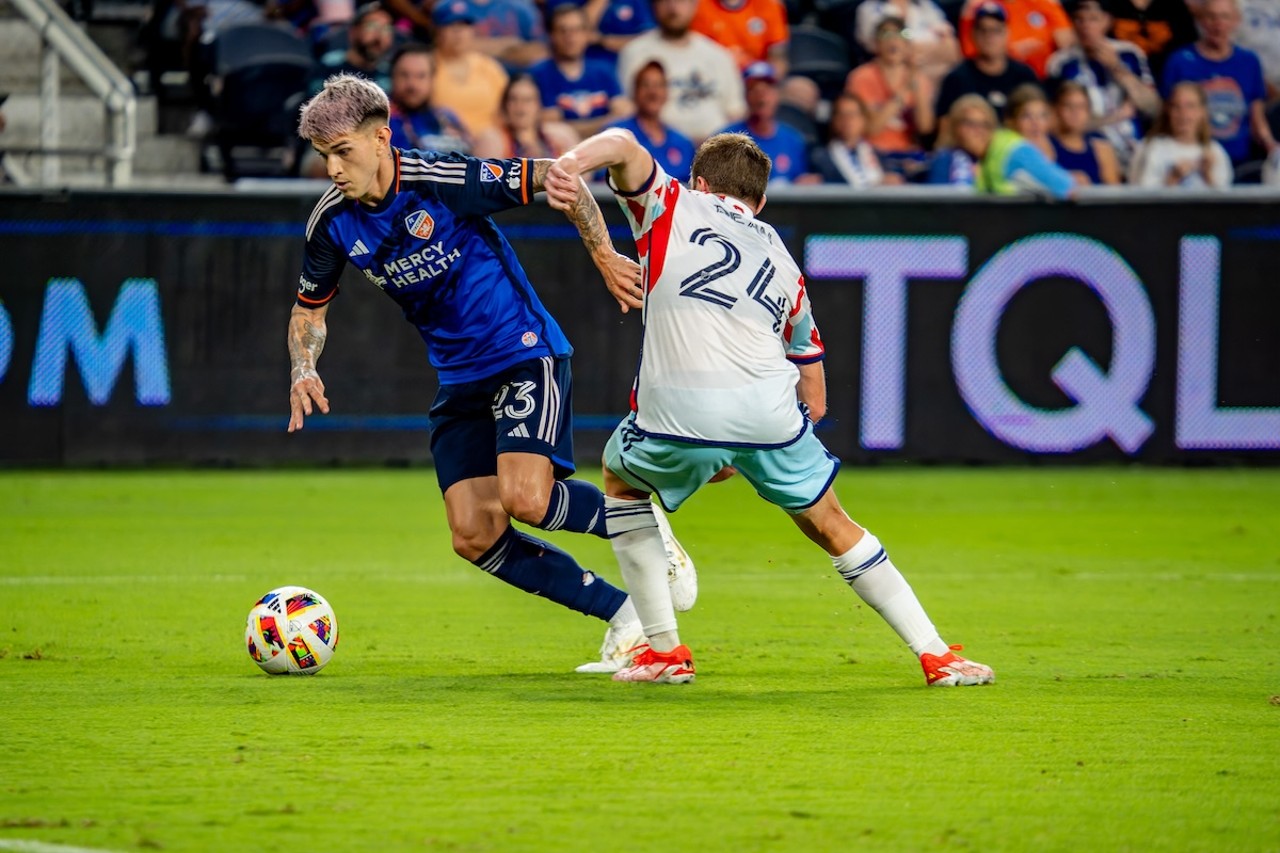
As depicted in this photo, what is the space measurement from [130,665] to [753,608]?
2.85m

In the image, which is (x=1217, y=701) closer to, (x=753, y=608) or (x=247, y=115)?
(x=753, y=608)

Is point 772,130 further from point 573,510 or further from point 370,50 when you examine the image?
point 573,510

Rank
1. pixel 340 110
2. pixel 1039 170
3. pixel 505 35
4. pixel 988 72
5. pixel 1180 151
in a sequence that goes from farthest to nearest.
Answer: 1. pixel 505 35
2. pixel 988 72
3. pixel 1180 151
4. pixel 1039 170
5. pixel 340 110

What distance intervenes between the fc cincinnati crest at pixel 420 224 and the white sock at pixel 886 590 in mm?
1817

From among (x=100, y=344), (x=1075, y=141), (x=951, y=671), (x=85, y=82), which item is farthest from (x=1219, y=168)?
(x=951, y=671)

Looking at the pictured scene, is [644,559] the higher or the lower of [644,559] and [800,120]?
the lower

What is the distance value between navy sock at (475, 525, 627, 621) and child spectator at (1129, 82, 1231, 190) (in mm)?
8972

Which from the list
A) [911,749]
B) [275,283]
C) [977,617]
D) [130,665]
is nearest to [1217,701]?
[911,749]

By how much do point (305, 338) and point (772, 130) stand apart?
8229 mm

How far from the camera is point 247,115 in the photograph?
558 inches

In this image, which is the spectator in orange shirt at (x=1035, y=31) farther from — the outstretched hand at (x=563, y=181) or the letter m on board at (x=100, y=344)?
the outstretched hand at (x=563, y=181)

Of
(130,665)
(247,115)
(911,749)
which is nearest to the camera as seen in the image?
(911,749)

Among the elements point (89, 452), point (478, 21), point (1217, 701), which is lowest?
point (89, 452)

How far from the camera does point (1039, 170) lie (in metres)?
12.8
